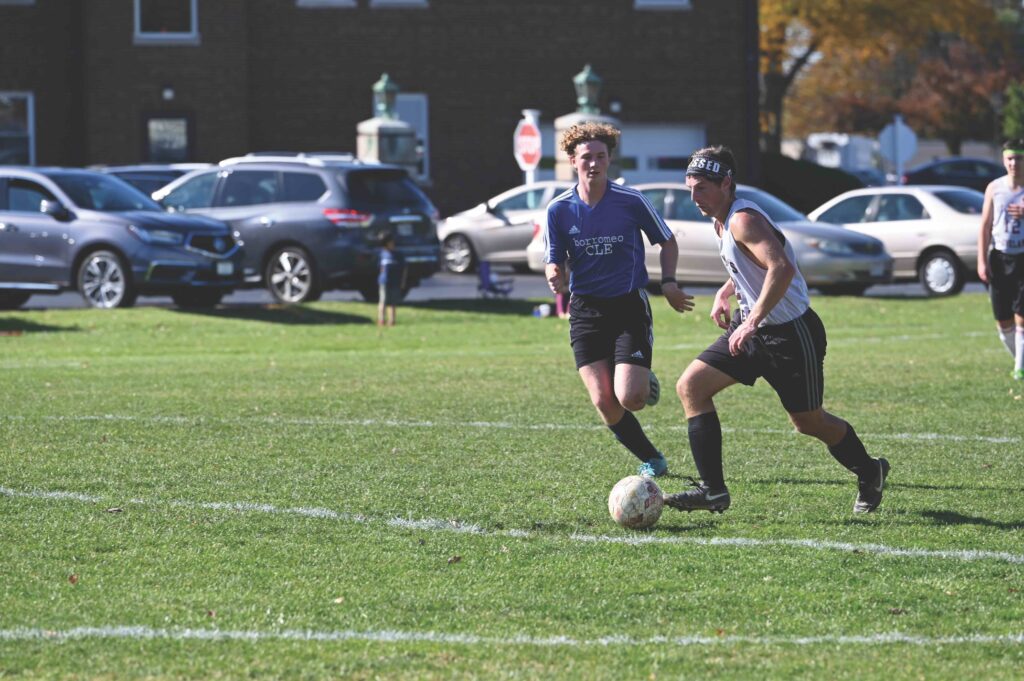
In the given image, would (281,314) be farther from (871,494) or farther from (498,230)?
(871,494)

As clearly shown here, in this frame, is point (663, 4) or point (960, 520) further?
point (663, 4)

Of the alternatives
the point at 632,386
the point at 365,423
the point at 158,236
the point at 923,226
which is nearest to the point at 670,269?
the point at 632,386

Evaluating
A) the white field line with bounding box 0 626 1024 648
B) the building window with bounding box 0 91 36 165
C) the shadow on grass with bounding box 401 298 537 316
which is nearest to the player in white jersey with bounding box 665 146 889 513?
the white field line with bounding box 0 626 1024 648

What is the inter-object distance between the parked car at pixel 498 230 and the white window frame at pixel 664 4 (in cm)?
1186

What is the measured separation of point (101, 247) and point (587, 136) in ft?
46.1

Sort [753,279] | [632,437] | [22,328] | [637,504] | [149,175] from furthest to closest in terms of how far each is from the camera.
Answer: [149,175]
[22,328]
[632,437]
[753,279]
[637,504]

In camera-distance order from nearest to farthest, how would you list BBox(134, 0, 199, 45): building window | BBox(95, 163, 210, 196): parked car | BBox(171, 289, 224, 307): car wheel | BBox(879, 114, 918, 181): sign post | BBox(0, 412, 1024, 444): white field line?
BBox(0, 412, 1024, 444): white field line
BBox(171, 289, 224, 307): car wheel
BBox(95, 163, 210, 196): parked car
BBox(134, 0, 199, 45): building window
BBox(879, 114, 918, 181): sign post

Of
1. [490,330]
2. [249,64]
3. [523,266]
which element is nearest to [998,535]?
[490,330]

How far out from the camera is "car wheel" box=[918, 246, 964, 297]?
25781 millimetres

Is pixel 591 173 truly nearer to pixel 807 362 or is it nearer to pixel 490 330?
pixel 807 362

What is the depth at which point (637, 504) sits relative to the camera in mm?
8195

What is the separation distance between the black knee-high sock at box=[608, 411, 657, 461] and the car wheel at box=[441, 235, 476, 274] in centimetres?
2192

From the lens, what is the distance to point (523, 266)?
31219 mm

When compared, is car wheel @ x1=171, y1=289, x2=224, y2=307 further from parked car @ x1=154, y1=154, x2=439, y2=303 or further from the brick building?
the brick building
